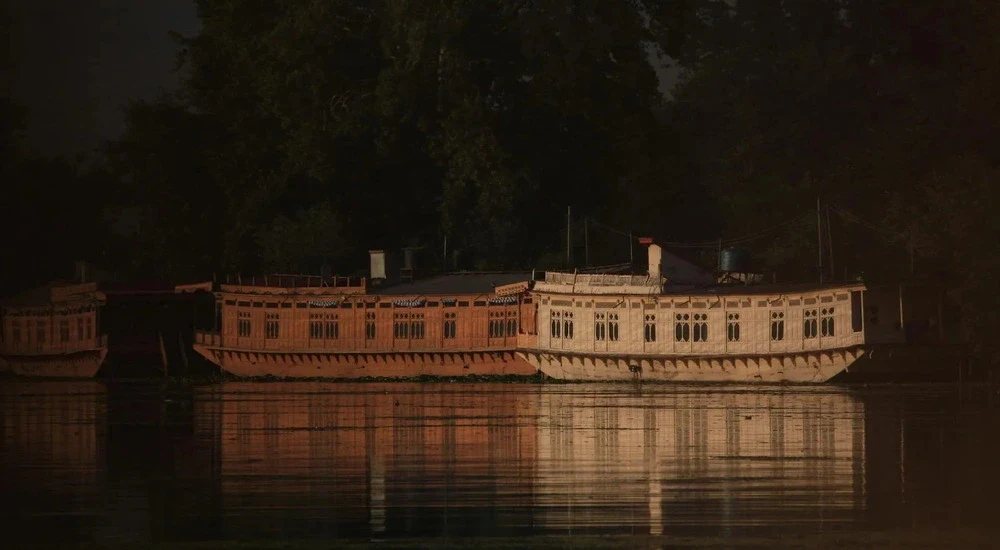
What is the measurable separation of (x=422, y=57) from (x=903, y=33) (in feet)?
62.9

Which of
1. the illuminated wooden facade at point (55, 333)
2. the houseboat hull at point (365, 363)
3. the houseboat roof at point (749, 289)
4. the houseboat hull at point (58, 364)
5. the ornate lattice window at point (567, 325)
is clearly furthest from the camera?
the illuminated wooden facade at point (55, 333)

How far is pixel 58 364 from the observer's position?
8100 centimetres

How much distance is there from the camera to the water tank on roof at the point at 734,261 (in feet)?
235

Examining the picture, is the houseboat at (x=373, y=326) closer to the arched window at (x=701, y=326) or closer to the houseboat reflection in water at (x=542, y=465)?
the arched window at (x=701, y=326)

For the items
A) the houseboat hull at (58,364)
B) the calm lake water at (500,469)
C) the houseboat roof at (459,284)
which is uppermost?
the houseboat roof at (459,284)

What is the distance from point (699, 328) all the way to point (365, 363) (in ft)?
44.1

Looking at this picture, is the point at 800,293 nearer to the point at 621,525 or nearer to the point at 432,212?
the point at 432,212

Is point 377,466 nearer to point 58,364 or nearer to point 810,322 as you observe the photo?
point 810,322

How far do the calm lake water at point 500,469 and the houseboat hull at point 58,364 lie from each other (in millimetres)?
26893

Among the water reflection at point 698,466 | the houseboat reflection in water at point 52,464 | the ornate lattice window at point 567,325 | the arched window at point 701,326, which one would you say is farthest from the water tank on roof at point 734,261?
the houseboat reflection in water at point 52,464

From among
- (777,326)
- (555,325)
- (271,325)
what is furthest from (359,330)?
(777,326)

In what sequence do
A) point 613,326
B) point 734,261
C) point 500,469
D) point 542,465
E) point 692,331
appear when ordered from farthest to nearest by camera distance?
point 734,261 < point 613,326 < point 692,331 < point 542,465 < point 500,469

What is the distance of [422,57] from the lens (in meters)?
81.8

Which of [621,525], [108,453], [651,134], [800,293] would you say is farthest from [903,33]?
[621,525]
